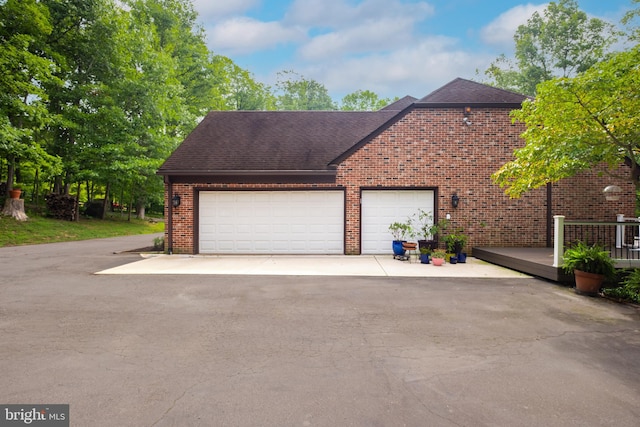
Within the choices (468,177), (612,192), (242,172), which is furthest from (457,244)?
(242,172)

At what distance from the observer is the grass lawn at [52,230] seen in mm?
15562

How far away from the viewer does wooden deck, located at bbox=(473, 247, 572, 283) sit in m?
7.05

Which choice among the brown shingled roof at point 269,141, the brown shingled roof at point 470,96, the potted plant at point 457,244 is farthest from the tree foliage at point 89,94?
the potted plant at point 457,244

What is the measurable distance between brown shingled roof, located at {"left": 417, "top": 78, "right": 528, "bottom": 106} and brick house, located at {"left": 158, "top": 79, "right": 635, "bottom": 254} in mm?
36

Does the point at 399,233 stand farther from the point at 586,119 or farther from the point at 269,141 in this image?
the point at 269,141

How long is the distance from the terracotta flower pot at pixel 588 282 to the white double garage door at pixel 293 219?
560 centimetres

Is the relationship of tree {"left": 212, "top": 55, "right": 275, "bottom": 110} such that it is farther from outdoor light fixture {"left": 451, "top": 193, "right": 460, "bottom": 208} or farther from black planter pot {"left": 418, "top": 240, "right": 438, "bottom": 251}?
black planter pot {"left": 418, "top": 240, "right": 438, "bottom": 251}

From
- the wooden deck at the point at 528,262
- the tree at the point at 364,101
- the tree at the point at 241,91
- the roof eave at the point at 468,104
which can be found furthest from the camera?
the tree at the point at 364,101

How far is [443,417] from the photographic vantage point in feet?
7.91

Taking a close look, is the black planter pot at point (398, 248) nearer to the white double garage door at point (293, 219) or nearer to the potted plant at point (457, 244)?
the white double garage door at point (293, 219)

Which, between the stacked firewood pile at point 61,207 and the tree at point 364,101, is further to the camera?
the tree at point 364,101

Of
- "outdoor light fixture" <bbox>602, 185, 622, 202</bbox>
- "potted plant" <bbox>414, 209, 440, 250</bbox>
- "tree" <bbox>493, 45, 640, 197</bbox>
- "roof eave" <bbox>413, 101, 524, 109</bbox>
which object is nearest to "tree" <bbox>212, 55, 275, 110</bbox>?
"roof eave" <bbox>413, 101, 524, 109</bbox>

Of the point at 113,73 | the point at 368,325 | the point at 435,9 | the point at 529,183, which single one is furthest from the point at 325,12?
the point at 368,325

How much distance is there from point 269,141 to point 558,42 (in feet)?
99.1
